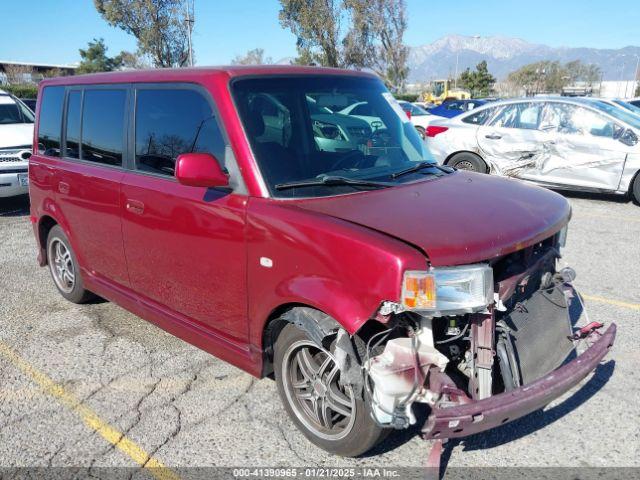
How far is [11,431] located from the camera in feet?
10.5

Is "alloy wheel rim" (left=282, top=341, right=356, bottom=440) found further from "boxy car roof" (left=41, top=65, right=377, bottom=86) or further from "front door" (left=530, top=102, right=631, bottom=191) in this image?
"front door" (left=530, top=102, right=631, bottom=191)

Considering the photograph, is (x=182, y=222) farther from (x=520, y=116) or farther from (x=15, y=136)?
(x=520, y=116)

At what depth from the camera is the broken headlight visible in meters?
2.36

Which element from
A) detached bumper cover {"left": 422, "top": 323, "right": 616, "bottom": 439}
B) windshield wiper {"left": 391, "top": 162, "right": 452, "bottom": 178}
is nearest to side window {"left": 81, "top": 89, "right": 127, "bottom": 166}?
windshield wiper {"left": 391, "top": 162, "right": 452, "bottom": 178}

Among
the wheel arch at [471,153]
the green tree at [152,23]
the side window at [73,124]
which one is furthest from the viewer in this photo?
the green tree at [152,23]

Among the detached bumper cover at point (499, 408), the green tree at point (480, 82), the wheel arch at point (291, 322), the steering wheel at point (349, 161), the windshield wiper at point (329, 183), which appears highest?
the green tree at point (480, 82)

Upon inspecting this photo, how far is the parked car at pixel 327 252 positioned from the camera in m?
2.44

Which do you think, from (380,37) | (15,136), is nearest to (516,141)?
(15,136)

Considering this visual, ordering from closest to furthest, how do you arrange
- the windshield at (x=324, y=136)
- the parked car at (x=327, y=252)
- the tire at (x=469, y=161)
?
the parked car at (x=327, y=252) < the windshield at (x=324, y=136) < the tire at (x=469, y=161)

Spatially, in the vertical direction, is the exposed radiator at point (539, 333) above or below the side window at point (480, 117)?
below

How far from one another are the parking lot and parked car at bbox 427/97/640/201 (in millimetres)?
4665

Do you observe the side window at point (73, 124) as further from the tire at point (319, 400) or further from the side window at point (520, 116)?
the side window at point (520, 116)

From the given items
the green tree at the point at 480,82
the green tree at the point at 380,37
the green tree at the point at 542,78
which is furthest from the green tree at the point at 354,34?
the green tree at the point at 542,78

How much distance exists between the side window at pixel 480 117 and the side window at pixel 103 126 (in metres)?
7.48
